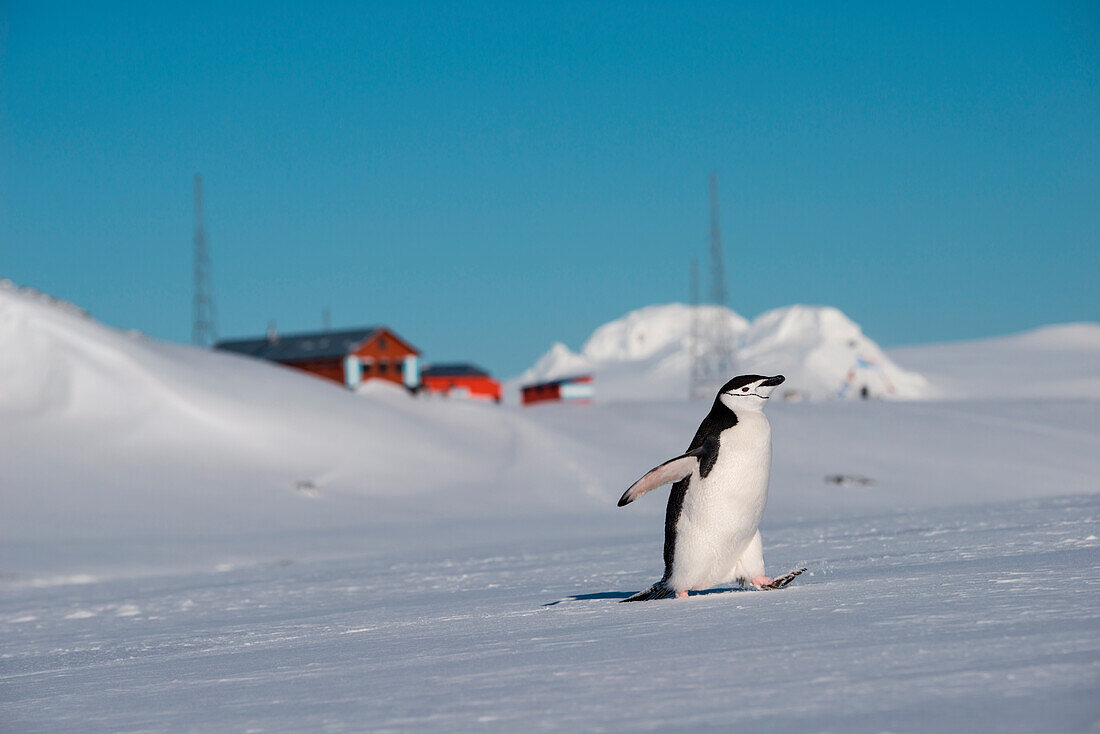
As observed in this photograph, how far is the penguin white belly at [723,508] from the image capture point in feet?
22.2

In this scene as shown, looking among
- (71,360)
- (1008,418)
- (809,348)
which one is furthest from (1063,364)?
(71,360)

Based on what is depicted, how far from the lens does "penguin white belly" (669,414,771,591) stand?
22.2ft

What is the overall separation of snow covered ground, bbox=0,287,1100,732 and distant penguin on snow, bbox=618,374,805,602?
0.20 metres

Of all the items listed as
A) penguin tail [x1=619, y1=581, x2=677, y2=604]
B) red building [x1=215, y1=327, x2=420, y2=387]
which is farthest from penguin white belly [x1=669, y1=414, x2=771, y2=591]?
red building [x1=215, y1=327, x2=420, y2=387]

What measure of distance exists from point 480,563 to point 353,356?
38473 mm

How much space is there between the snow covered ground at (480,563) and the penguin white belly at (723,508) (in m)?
0.18

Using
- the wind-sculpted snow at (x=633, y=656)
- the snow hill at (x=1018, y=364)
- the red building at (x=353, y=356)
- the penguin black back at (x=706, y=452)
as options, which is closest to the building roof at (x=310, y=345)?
the red building at (x=353, y=356)

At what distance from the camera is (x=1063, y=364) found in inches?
3922

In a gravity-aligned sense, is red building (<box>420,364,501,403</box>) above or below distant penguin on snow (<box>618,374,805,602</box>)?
above

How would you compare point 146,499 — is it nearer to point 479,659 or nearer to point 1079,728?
point 479,659

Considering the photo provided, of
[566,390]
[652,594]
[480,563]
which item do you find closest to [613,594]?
[652,594]

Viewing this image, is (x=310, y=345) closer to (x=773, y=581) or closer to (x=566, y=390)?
(x=566, y=390)

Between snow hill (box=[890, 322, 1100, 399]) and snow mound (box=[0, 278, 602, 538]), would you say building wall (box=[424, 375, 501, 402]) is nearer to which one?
snow mound (box=[0, 278, 602, 538])

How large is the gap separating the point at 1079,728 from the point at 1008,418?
33030mm
